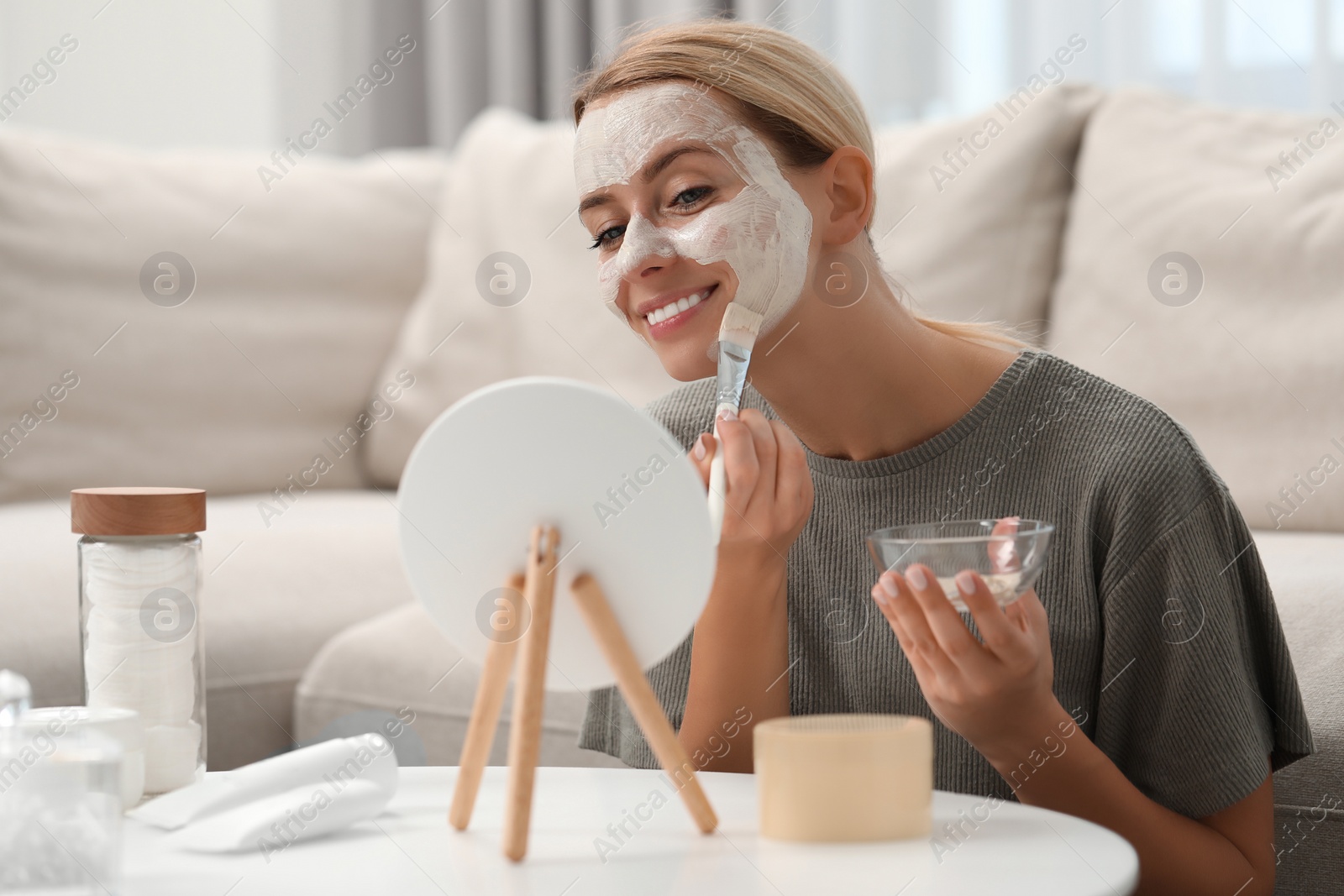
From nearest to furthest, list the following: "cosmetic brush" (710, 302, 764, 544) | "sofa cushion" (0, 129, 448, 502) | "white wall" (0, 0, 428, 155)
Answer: "cosmetic brush" (710, 302, 764, 544) → "sofa cushion" (0, 129, 448, 502) → "white wall" (0, 0, 428, 155)

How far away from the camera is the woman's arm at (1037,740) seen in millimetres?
661

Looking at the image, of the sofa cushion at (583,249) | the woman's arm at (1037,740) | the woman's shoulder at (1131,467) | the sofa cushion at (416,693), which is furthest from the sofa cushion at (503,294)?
the woman's arm at (1037,740)

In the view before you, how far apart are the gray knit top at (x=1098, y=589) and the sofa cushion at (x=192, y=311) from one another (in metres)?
1.04

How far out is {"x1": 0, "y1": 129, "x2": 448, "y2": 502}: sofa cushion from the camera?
1.70m

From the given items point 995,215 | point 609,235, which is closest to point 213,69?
point 995,215

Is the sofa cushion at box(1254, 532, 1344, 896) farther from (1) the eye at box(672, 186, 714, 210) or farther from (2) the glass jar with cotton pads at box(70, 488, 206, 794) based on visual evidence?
(2) the glass jar with cotton pads at box(70, 488, 206, 794)

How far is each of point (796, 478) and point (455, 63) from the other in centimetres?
211

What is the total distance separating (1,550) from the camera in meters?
1.36

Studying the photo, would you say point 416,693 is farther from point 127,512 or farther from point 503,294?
point 503,294

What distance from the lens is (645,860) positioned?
578 mm

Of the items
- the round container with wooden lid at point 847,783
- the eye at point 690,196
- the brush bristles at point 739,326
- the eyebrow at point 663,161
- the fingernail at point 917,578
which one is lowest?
A: the round container with wooden lid at point 847,783

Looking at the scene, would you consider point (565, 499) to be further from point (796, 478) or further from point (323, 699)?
point (323, 699)

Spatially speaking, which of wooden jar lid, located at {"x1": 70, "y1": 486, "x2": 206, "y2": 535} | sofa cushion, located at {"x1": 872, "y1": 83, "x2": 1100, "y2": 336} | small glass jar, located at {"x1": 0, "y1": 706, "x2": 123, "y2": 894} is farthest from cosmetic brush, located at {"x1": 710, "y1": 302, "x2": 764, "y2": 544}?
sofa cushion, located at {"x1": 872, "y1": 83, "x2": 1100, "y2": 336}

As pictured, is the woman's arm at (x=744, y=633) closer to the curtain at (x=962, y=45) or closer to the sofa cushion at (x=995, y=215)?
the sofa cushion at (x=995, y=215)
